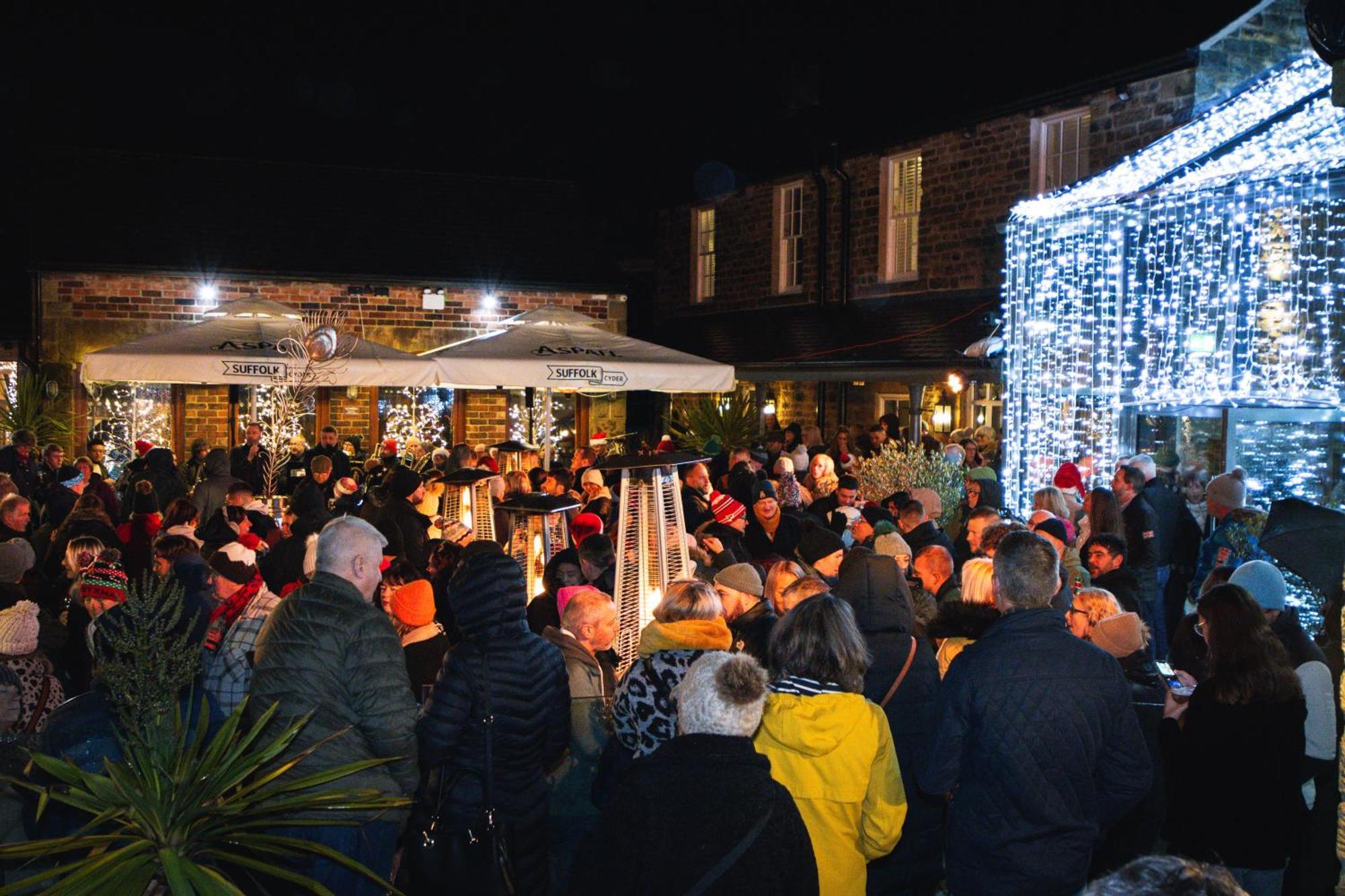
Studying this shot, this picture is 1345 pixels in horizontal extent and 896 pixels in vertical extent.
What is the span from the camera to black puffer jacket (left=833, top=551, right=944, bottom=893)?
496 cm

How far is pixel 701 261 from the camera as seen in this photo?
25031mm

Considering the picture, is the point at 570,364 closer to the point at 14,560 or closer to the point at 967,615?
the point at 14,560

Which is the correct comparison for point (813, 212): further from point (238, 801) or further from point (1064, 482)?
point (238, 801)

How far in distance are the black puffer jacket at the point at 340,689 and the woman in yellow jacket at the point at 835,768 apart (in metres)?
1.23

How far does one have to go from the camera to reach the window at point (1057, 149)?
1631 cm

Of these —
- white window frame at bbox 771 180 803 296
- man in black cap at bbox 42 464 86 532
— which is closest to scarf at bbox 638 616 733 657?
man in black cap at bbox 42 464 86 532

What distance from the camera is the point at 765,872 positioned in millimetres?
2992

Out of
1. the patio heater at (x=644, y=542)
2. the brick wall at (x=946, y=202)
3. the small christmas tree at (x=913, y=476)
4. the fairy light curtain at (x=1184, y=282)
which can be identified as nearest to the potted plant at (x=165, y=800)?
the patio heater at (x=644, y=542)

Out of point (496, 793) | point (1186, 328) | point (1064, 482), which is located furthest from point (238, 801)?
point (1186, 328)

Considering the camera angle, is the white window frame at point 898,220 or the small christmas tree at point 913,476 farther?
the white window frame at point 898,220

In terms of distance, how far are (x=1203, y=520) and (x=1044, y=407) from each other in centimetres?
255

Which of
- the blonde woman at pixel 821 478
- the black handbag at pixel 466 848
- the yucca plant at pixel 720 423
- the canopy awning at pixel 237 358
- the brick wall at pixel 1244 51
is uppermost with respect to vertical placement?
the brick wall at pixel 1244 51

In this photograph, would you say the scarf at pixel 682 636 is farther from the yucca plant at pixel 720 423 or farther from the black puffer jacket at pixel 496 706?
the yucca plant at pixel 720 423

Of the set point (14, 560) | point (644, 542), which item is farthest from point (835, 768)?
point (14, 560)
